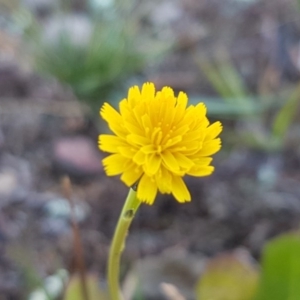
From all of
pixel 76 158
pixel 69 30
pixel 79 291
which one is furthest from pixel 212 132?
pixel 69 30

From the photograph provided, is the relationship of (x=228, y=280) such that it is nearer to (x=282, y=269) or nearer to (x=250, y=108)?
(x=282, y=269)

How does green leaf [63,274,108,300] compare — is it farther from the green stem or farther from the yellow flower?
the yellow flower

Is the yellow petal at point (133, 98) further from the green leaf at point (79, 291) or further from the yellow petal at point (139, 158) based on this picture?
the green leaf at point (79, 291)

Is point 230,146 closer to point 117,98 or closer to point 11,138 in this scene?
point 117,98

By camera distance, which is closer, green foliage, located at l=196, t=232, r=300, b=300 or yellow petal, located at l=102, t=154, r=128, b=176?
yellow petal, located at l=102, t=154, r=128, b=176

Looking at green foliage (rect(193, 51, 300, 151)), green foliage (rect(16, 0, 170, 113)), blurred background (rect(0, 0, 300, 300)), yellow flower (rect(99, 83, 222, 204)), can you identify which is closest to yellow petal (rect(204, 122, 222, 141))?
yellow flower (rect(99, 83, 222, 204))

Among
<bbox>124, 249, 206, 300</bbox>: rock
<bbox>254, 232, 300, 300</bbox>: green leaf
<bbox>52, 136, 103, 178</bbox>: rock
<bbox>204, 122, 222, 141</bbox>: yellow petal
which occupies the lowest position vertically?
<bbox>204, 122, 222, 141</bbox>: yellow petal

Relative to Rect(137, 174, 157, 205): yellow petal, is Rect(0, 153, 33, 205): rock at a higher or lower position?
higher
